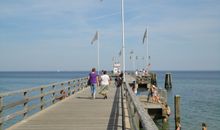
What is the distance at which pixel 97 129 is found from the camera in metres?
10.3

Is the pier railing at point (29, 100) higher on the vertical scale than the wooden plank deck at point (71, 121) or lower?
higher

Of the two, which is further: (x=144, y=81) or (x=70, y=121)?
(x=144, y=81)

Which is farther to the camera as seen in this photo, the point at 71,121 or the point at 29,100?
the point at 29,100

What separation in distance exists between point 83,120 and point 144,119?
663 centimetres

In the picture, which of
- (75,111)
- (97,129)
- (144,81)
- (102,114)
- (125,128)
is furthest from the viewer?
(144,81)

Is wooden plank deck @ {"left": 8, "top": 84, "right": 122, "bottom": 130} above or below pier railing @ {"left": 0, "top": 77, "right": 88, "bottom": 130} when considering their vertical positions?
below

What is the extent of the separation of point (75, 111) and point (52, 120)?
9.08ft

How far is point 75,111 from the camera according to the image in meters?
14.8

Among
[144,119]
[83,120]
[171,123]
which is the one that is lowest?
[171,123]

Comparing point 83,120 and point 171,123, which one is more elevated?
point 83,120

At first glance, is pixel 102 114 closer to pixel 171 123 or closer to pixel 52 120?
pixel 52 120

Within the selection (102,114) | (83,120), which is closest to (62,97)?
(102,114)

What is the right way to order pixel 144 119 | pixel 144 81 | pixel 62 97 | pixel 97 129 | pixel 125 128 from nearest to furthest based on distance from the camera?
pixel 144 119 → pixel 125 128 → pixel 97 129 → pixel 62 97 → pixel 144 81

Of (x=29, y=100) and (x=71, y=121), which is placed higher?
(x=29, y=100)
